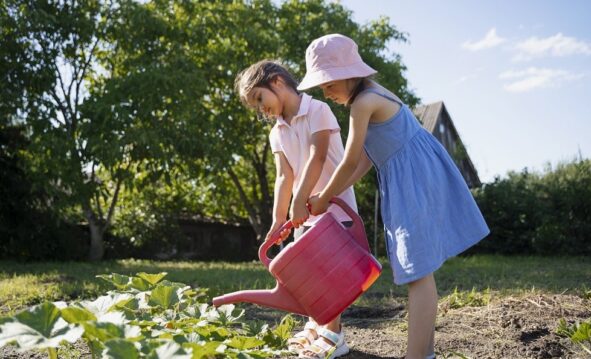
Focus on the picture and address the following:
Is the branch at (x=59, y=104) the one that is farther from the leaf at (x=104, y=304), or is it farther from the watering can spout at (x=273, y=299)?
the leaf at (x=104, y=304)

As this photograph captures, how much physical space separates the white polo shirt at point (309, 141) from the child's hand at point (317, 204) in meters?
0.19

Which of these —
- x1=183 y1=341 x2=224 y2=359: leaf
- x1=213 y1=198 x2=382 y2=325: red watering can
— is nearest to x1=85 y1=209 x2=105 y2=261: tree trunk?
x1=213 y1=198 x2=382 y2=325: red watering can

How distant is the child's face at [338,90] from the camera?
2070 millimetres

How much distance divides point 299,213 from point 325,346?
1.62ft

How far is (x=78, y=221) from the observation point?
1076 cm

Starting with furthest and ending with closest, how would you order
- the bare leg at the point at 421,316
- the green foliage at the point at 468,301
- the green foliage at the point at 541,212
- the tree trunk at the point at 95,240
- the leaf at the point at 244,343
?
1. the green foliage at the point at 541,212
2. the tree trunk at the point at 95,240
3. the green foliage at the point at 468,301
4. the bare leg at the point at 421,316
5. the leaf at the point at 244,343

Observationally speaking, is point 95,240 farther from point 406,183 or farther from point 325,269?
point 406,183

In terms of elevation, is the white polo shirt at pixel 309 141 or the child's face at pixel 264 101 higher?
the child's face at pixel 264 101

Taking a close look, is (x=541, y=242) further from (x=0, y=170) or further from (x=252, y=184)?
(x=0, y=170)

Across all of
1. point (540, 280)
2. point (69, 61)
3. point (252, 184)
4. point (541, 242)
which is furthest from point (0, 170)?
point (541, 242)

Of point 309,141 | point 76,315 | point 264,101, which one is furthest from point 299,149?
point 76,315

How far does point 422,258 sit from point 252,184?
1102cm

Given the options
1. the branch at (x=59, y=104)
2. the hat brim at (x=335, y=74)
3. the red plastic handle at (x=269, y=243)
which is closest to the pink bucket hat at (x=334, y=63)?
the hat brim at (x=335, y=74)

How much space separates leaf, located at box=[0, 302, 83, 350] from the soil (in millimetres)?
922
